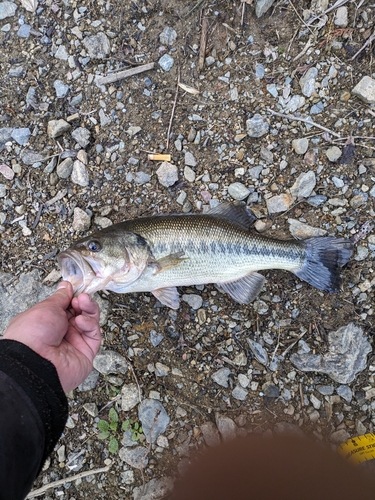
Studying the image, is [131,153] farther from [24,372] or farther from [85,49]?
[24,372]

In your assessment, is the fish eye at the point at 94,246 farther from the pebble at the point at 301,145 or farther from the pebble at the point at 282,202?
the pebble at the point at 301,145

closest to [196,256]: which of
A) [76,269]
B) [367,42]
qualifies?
[76,269]

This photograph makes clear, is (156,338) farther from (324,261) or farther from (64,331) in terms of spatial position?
(324,261)

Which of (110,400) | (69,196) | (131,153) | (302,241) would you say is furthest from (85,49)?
(110,400)

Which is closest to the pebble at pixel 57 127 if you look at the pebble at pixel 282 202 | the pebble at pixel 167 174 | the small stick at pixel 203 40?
the pebble at pixel 167 174

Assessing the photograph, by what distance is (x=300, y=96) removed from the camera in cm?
420

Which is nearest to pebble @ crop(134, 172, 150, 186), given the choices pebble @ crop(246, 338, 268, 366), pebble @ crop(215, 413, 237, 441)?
pebble @ crop(246, 338, 268, 366)

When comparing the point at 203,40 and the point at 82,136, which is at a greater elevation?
the point at 203,40

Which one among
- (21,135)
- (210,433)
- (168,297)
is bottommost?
(210,433)

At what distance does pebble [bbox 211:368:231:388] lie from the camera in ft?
13.7

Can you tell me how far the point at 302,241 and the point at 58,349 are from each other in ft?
8.55

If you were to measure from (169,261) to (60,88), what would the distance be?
8.25 ft

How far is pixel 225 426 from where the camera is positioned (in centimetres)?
410

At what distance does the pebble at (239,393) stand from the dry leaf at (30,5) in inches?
197
